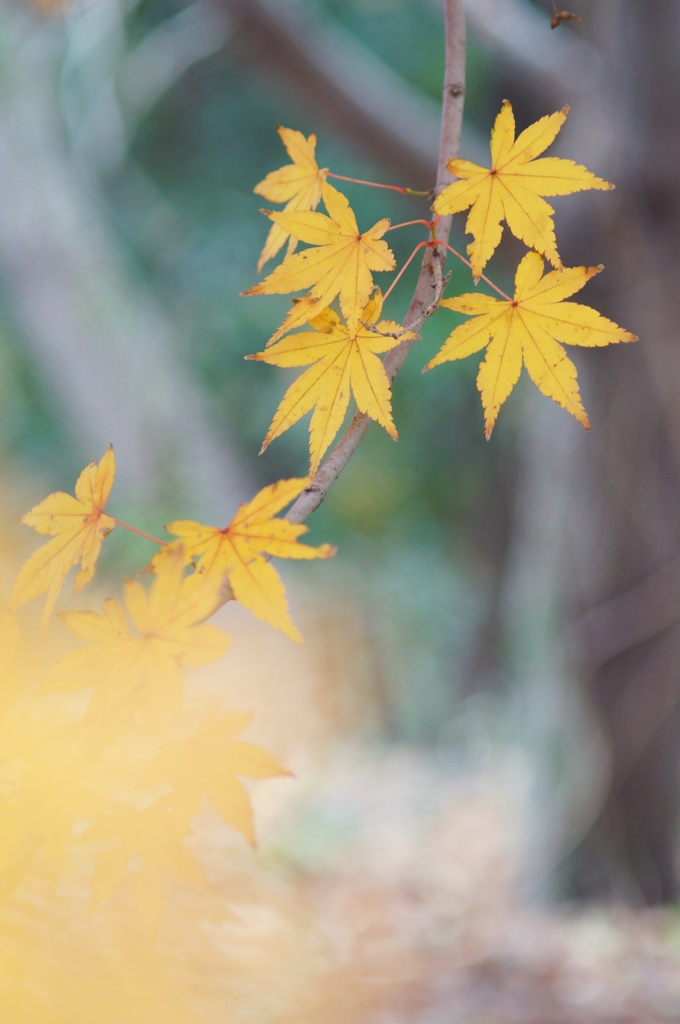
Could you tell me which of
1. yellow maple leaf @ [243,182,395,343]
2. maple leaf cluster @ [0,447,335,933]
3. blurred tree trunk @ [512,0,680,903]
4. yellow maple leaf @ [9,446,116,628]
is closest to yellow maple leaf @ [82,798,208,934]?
maple leaf cluster @ [0,447,335,933]

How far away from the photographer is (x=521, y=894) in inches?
75.0

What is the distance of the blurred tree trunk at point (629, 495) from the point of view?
1.64m

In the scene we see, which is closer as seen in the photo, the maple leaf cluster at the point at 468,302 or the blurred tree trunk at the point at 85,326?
the maple leaf cluster at the point at 468,302

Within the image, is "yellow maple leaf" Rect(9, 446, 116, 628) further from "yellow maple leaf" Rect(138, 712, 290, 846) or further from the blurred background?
the blurred background

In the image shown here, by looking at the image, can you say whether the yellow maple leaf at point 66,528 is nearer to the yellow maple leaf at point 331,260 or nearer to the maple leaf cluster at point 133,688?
the maple leaf cluster at point 133,688

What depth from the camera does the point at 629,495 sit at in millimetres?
1729

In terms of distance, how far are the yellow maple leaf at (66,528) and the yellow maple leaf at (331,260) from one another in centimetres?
12

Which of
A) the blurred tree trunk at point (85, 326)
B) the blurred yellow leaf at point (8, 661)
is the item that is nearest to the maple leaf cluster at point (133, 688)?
the blurred yellow leaf at point (8, 661)

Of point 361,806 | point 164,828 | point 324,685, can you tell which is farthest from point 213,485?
point 164,828

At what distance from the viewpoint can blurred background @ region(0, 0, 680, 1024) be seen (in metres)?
1.67

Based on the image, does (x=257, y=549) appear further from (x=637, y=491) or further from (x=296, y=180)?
(x=637, y=491)

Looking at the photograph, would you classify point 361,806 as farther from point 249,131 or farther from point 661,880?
point 249,131

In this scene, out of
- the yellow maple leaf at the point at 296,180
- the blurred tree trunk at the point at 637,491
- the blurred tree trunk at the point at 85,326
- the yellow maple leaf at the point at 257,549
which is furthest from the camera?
the blurred tree trunk at the point at 85,326

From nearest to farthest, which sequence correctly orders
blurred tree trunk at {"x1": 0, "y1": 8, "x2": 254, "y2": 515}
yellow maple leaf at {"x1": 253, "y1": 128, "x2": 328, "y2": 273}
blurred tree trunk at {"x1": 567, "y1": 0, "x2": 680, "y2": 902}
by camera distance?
yellow maple leaf at {"x1": 253, "y1": 128, "x2": 328, "y2": 273}, blurred tree trunk at {"x1": 567, "y1": 0, "x2": 680, "y2": 902}, blurred tree trunk at {"x1": 0, "y1": 8, "x2": 254, "y2": 515}
